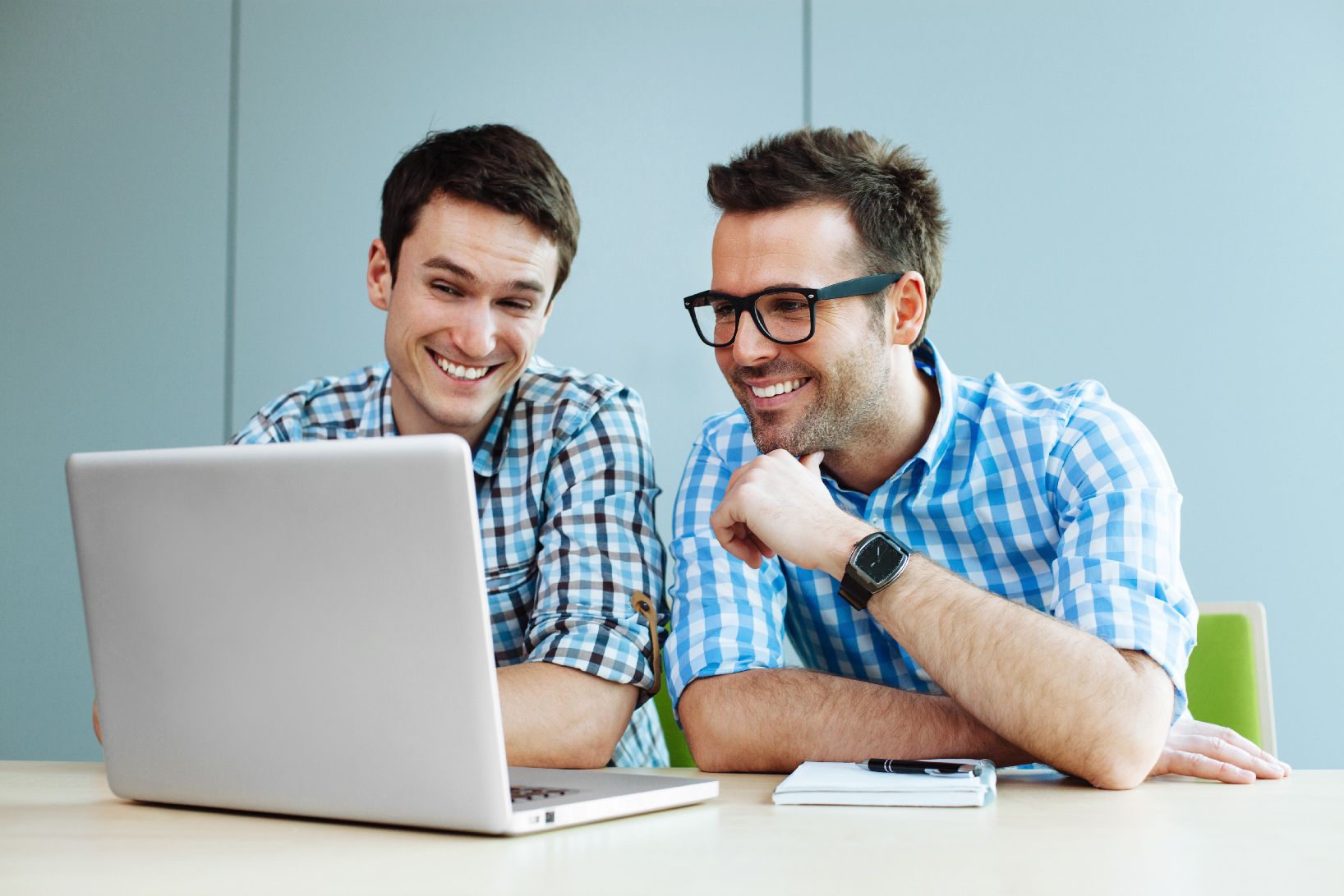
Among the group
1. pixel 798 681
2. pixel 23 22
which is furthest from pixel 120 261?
pixel 798 681

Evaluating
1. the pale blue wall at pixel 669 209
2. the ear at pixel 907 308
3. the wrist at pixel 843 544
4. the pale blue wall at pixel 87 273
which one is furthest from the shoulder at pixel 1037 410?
the pale blue wall at pixel 87 273

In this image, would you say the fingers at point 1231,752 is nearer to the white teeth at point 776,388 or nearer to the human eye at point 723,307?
the white teeth at point 776,388

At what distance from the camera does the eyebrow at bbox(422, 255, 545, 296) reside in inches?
71.1

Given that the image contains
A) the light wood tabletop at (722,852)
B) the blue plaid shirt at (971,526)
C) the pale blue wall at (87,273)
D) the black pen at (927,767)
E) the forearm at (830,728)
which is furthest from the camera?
the pale blue wall at (87,273)

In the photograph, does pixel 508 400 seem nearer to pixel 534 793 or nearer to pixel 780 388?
pixel 780 388

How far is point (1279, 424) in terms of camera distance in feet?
8.66

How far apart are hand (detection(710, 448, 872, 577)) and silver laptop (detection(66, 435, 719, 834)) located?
50cm

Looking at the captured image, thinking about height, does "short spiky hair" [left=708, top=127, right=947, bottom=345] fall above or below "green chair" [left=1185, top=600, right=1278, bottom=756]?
above

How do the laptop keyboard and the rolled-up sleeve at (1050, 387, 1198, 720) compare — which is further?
the rolled-up sleeve at (1050, 387, 1198, 720)

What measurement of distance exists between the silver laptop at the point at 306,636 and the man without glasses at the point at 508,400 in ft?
2.44

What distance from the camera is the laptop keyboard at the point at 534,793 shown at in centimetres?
88

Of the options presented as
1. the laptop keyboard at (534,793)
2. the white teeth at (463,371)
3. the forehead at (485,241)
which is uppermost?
the forehead at (485,241)

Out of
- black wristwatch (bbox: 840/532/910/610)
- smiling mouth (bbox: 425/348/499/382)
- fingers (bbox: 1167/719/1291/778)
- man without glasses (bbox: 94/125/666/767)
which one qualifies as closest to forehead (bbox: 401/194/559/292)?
man without glasses (bbox: 94/125/666/767)

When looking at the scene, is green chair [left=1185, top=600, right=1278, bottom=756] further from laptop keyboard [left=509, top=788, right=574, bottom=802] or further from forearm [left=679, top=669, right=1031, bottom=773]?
laptop keyboard [left=509, top=788, right=574, bottom=802]
